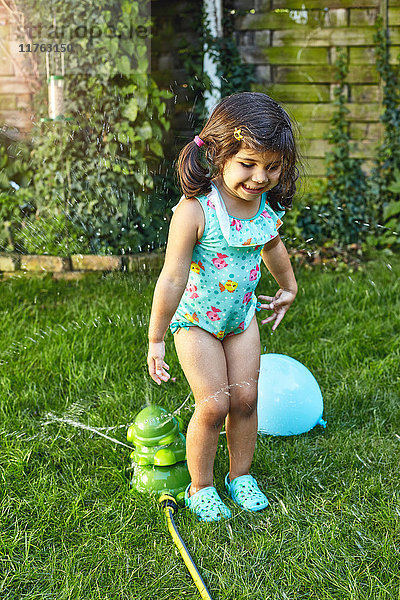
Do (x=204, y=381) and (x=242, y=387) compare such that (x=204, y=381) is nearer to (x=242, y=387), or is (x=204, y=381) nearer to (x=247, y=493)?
(x=242, y=387)

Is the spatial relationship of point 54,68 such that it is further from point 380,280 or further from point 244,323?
point 244,323

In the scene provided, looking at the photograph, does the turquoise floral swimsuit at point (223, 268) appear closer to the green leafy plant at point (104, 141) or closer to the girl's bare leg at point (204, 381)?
the girl's bare leg at point (204, 381)

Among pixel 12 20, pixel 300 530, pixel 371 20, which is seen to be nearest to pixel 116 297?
pixel 300 530

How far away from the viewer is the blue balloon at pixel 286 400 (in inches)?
92.0

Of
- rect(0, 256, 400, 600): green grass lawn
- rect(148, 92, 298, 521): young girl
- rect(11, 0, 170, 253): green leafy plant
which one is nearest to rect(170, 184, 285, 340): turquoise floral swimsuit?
rect(148, 92, 298, 521): young girl

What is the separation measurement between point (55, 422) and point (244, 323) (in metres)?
0.95

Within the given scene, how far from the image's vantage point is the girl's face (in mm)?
1683

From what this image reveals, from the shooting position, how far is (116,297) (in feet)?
11.9

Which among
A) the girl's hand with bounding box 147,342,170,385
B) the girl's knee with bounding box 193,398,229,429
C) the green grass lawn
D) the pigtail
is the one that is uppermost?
the pigtail

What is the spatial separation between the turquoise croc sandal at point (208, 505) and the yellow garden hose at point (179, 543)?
0.19 ft

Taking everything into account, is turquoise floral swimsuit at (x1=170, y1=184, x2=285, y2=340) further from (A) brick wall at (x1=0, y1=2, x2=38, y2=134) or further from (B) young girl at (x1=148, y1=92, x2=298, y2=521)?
(A) brick wall at (x1=0, y1=2, x2=38, y2=134)

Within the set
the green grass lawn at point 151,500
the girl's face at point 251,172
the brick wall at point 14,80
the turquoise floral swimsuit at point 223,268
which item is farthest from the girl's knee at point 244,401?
the brick wall at point 14,80

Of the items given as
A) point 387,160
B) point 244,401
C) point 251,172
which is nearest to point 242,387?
point 244,401

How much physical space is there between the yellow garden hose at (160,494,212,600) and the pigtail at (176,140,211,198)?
0.91m
